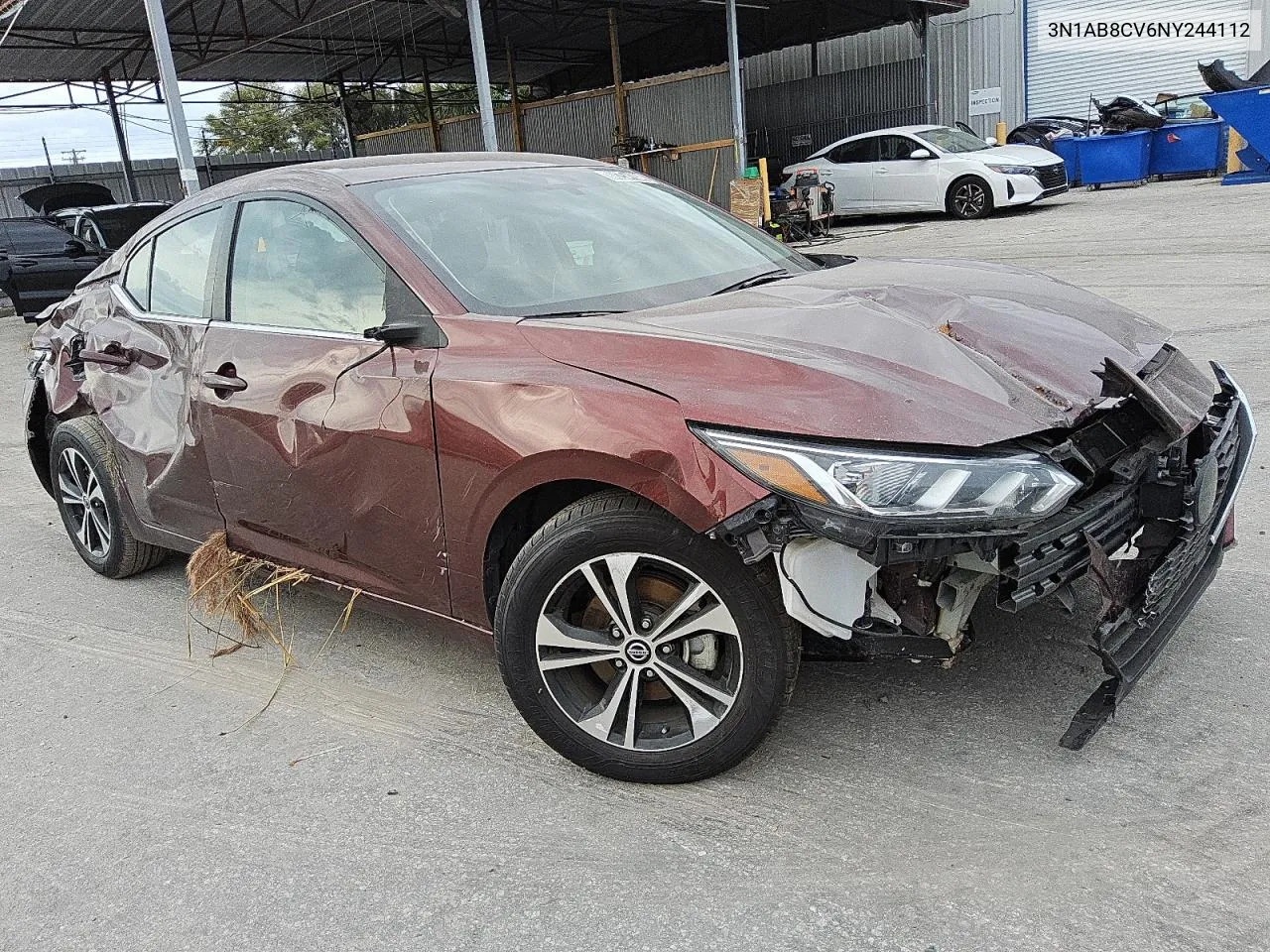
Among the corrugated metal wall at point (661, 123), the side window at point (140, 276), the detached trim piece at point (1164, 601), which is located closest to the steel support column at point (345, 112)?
the corrugated metal wall at point (661, 123)

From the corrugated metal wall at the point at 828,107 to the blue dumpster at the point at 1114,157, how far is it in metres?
5.07

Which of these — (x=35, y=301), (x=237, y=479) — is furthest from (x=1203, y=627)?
(x=35, y=301)

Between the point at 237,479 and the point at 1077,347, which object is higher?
the point at 1077,347

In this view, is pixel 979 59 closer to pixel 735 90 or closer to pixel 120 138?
pixel 735 90

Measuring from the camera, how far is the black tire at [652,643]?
2.43m

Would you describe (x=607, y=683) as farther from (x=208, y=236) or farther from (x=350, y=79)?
(x=350, y=79)

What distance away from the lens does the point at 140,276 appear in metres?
4.13

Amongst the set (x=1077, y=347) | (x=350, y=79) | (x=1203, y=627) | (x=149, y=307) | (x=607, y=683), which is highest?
(x=350, y=79)

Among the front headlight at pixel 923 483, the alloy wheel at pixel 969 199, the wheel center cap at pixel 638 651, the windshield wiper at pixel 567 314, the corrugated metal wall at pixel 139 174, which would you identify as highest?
the corrugated metal wall at pixel 139 174

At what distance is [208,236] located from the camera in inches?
146

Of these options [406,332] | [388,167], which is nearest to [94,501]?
[388,167]

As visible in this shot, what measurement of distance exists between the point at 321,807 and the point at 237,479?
124 cm

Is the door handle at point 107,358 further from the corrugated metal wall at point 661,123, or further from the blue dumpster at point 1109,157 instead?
the blue dumpster at point 1109,157

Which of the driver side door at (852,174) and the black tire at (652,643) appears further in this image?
the driver side door at (852,174)
